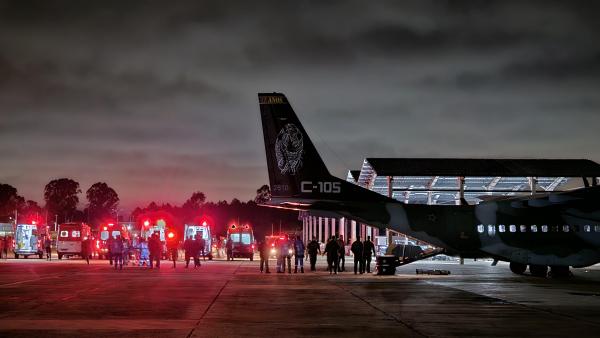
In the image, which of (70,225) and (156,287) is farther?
(70,225)

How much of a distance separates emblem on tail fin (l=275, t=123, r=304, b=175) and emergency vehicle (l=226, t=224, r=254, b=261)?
25.6 m

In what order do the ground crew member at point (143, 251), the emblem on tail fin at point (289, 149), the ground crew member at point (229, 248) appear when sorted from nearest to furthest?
1. the emblem on tail fin at point (289, 149)
2. the ground crew member at point (143, 251)
3. the ground crew member at point (229, 248)

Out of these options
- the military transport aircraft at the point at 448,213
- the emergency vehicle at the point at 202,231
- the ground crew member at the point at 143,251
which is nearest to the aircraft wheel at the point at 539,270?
the military transport aircraft at the point at 448,213

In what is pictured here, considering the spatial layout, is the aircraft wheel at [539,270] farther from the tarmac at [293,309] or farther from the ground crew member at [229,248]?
the ground crew member at [229,248]

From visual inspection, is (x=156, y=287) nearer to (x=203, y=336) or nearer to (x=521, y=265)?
(x=203, y=336)

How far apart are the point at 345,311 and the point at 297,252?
18.9 meters

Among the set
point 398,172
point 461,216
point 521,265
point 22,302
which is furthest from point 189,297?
point 398,172

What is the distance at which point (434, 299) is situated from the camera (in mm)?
19281

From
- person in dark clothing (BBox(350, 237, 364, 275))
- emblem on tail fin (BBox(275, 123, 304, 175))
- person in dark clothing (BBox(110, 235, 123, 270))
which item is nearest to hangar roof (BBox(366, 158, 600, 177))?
person in dark clothing (BBox(350, 237, 364, 275))

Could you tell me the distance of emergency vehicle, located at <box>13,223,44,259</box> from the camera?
186 ft

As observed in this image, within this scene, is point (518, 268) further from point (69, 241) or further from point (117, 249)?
point (69, 241)

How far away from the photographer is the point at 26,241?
187ft

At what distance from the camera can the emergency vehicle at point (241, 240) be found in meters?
55.0

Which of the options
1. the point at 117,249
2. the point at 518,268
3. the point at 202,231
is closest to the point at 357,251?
the point at 518,268
